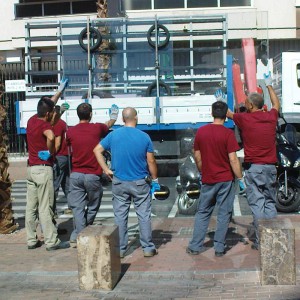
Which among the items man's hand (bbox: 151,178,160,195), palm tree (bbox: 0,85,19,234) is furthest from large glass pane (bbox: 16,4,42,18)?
man's hand (bbox: 151,178,160,195)

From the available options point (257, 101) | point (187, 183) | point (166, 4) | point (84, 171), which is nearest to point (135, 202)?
point (84, 171)

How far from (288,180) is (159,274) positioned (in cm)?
419

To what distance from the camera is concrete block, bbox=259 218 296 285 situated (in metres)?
6.33

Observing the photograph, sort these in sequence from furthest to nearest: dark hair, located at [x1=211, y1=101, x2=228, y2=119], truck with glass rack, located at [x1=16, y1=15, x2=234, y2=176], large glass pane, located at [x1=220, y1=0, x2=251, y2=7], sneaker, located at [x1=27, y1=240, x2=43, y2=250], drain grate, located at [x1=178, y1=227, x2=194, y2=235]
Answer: large glass pane, located at [x1=220, y1=0, x2=251, y2=7], truck with glass rack, located at [x1=16, y1=15, x2=234, y2=176], drain grate, located at [x1=178, y1=227, x2=194, y2=235], sneaker, located at [x1=27, y1=240, x2=43, y2=250], dark hair, located at [x1=211, y1=101, x2=228, y2=119]

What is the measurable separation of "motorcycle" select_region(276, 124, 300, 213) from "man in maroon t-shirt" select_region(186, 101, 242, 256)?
2944 mm

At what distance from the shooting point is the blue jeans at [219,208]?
24.8ft

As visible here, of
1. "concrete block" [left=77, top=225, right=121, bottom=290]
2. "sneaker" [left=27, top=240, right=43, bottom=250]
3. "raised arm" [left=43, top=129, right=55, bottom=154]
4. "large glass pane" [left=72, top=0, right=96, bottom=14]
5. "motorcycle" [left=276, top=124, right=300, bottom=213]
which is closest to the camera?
"concrete block" [left=77, top=225, right=121, bottom=290]

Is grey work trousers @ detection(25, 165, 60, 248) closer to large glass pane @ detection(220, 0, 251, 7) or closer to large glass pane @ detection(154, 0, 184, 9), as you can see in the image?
large glass pane @ detection(154, 0, 184, 9)

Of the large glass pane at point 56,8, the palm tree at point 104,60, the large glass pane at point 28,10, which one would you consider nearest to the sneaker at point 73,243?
the palm tree at point 104,60

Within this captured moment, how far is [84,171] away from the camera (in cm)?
807

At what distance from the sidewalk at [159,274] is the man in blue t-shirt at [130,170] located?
0.43 metres

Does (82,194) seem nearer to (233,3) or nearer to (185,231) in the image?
(185,231)

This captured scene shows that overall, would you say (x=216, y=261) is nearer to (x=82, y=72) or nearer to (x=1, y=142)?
(x=1, y=142)

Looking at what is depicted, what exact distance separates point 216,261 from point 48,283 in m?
1.98
